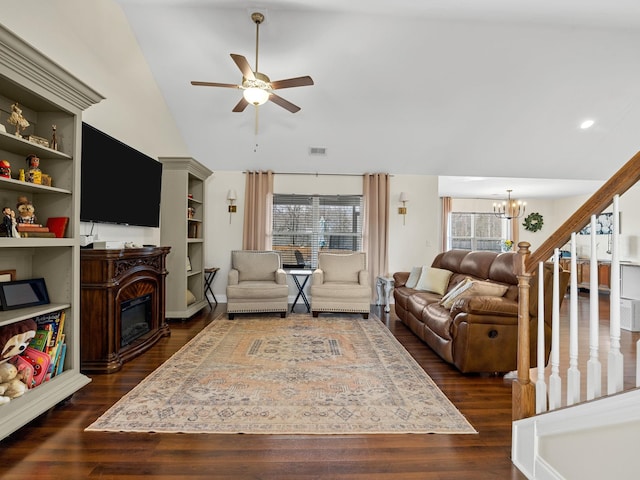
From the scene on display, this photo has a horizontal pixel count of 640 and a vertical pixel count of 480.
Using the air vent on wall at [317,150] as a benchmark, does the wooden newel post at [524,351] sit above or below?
below

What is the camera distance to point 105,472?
1582 mm

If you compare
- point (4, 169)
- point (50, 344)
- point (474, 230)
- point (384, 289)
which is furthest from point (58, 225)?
point (474, 230)

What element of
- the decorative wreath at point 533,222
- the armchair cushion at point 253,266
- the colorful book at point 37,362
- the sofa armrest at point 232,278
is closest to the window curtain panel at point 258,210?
the armchair cushion at point 253,266

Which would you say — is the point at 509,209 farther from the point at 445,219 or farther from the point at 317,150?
the point at 317,150

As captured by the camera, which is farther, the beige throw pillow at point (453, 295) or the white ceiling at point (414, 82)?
the white ceiling at point (414, 82)

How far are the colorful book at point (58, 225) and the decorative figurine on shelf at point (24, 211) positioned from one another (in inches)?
3.9

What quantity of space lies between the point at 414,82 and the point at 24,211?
3.99 metres

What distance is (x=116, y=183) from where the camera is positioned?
327 centimetres

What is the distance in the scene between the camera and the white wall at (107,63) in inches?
101

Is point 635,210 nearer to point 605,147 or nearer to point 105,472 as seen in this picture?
point 605,147

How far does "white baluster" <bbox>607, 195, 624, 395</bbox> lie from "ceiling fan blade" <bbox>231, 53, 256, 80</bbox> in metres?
2.62

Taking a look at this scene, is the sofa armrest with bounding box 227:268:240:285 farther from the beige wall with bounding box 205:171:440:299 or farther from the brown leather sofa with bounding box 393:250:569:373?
the brown leather sofa with bounding box 393:250:569:373

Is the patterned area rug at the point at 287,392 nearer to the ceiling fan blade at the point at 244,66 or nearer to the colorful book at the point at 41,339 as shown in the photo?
the colorful book at the point at 41,339

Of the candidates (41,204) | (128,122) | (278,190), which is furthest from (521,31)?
(41,204)
